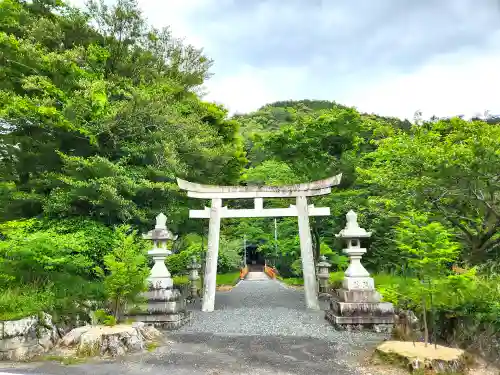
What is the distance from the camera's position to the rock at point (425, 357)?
486cm

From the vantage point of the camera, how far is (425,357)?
196 inches

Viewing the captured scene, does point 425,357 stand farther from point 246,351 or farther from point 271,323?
point 271,323

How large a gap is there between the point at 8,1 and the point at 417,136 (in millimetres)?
12433

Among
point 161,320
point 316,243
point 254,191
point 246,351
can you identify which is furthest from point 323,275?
point 246,351

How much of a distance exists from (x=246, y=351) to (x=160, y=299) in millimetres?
Result: 3116

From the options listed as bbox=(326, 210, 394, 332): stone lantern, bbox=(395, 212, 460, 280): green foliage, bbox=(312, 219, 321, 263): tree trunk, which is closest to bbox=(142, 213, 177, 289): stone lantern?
bbox=(326, 210, 394, 332): stone lantern

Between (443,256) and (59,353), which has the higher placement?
(443,256)

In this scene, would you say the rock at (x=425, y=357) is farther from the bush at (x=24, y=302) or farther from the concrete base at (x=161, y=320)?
the bush at (x=24, y=302)

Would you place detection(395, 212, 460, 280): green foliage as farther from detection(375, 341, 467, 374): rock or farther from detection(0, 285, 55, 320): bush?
detection(0, 285, 55, 320): bush

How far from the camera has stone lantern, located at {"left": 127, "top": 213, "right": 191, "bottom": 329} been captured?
28.2 feet

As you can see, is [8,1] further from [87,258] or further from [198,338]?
[198,338]

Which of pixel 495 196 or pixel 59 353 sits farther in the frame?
pixel 495 196

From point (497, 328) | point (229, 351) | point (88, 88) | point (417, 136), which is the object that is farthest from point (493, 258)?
point (88, 88)

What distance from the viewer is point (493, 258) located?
10.1 meters
